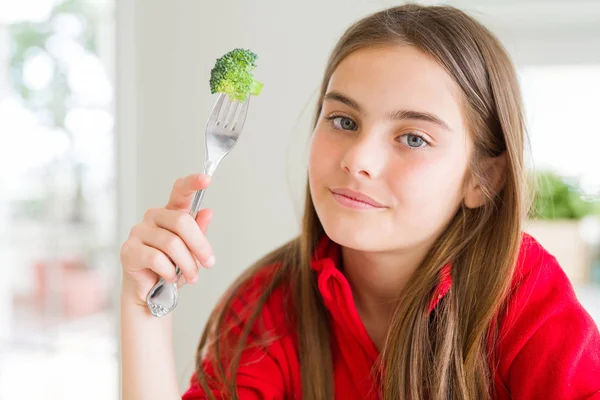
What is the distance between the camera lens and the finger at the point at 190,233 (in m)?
1.05

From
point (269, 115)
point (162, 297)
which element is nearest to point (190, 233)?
point (162, 297)

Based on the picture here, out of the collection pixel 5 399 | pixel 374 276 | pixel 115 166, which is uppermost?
pixel 115 166

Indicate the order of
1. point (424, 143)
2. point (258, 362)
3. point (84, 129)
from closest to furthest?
point (424, 143), point (258, 362), point (84, 129)

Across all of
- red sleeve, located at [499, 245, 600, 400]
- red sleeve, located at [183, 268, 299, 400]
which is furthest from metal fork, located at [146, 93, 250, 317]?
red sleeve, located at [499, 245, 600, 400]

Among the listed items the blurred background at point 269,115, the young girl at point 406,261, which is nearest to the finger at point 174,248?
the young girl at point 406,261

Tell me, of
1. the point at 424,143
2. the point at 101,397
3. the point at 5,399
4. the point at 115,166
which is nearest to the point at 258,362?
the point at 424,143

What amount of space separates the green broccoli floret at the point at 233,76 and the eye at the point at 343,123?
0.85ft

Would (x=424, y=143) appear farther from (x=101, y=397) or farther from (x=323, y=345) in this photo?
(x=101, y=397)

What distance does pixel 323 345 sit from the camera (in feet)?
4.45

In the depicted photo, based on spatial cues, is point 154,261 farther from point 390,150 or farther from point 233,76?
point 390,150

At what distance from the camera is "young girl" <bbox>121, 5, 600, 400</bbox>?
1146 mm

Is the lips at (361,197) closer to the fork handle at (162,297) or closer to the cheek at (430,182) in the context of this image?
the cheek at (430,182)

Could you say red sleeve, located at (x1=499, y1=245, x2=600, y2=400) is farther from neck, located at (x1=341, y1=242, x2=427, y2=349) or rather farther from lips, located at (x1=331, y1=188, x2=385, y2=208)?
lips, located at (x1=331, y1=188, x2=385, y2=208)

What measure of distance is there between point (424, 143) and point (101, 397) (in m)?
2.11
